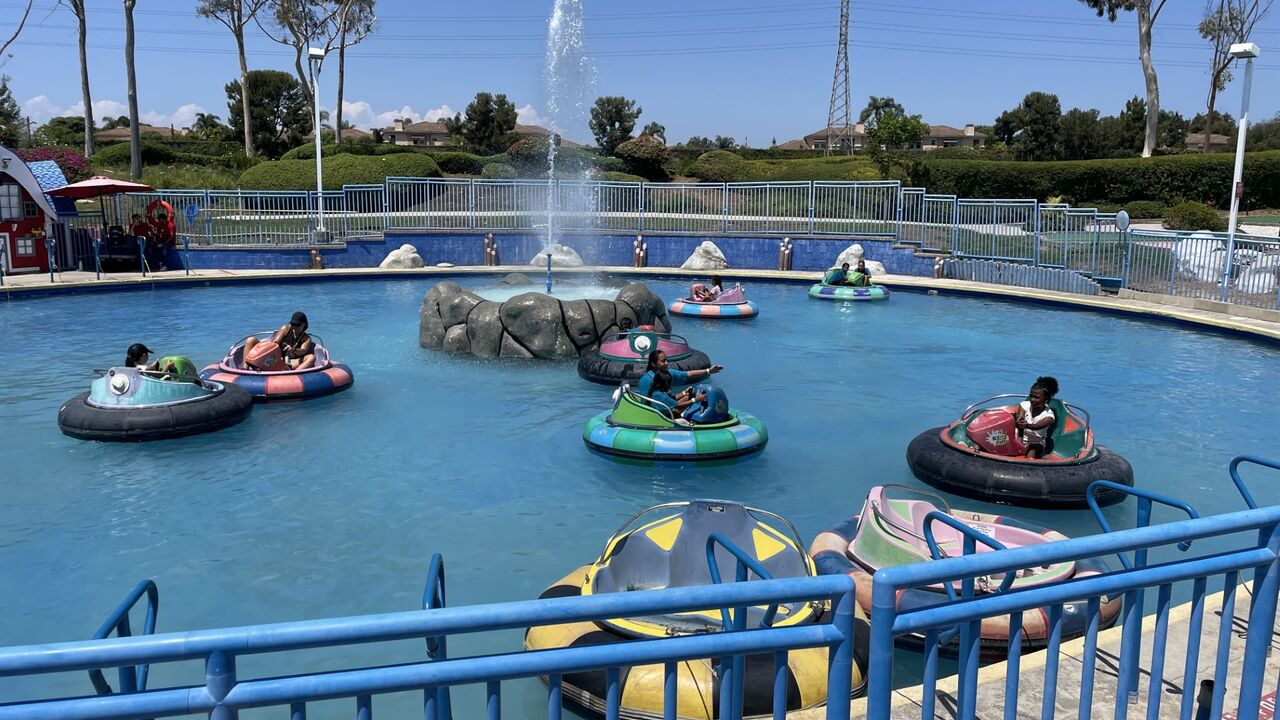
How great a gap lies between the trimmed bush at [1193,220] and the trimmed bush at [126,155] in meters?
47.4

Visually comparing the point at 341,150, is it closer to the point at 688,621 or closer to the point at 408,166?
the point at 408,166

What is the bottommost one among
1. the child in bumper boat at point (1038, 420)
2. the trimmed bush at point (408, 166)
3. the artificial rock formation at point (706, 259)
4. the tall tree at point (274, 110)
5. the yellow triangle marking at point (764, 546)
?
the yellow triangle marking at point (764, 546)

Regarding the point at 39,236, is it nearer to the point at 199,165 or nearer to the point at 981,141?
the point at 199,165

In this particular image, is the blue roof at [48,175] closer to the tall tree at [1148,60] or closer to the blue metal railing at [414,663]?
Result: the blue metal railing at [414,663]

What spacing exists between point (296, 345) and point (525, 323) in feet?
13.1

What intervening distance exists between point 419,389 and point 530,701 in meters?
8.91

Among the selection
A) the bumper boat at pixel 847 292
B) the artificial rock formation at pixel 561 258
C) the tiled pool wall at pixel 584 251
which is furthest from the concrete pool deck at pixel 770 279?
the bumper boat at pixel 847 292

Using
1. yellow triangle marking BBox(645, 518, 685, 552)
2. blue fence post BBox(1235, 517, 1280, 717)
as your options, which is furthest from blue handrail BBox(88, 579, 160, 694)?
blue fence post BBox(1235, 517, 1280, 717)

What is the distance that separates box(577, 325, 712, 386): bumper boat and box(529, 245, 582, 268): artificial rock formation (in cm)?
1424

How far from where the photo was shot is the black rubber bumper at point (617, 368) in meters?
14.5

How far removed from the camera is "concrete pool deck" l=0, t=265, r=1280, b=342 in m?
20.1

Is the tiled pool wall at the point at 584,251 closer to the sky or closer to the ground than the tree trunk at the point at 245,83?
closer to the ground

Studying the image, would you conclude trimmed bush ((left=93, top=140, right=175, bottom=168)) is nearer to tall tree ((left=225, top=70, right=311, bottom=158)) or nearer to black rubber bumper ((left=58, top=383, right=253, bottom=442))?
tall tree ((left=225, top=70, right=311, bottom=158))

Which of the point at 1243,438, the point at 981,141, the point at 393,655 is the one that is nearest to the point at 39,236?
the point at 393,655
